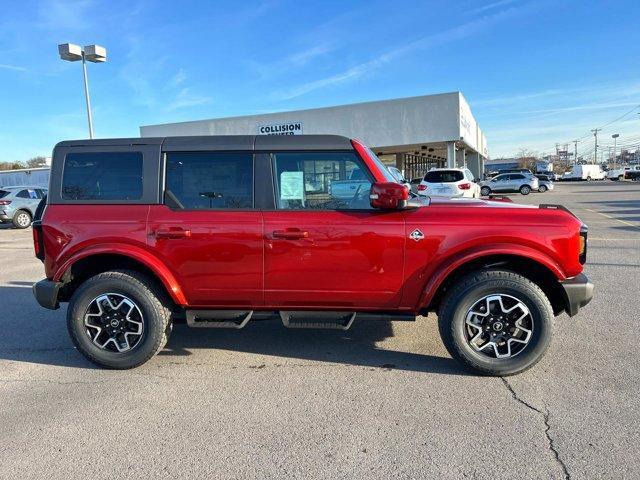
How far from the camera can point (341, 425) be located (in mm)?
3014

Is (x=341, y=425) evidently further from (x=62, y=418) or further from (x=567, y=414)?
(x=62, y=418)

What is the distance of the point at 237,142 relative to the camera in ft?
12.7

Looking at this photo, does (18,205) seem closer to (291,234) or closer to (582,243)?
(291,234)

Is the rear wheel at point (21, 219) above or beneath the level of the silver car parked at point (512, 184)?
beneath

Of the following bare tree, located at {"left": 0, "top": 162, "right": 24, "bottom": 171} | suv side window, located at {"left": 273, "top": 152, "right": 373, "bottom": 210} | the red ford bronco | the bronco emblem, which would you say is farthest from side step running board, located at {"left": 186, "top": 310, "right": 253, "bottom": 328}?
bare tree, located at {"left": 0, "top": 162, "right": 24, "bottom": 171}

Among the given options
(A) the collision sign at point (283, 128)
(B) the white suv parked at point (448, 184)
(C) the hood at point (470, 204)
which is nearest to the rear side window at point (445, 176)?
(B) the white suv parked at point (448, 184)

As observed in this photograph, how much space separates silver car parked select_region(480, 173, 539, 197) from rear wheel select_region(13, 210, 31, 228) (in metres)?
27.1

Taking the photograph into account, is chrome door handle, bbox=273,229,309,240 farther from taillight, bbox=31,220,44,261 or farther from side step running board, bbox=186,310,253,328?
taillight, bbox=31,220,44,261

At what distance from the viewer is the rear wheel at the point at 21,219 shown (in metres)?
16.9

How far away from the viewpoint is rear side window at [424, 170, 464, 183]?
1786 cm

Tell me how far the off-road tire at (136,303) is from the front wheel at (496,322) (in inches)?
93.3

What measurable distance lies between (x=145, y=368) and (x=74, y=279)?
3.41 feet

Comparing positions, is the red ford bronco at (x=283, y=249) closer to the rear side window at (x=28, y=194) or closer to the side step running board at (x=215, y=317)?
the side step running board at (x=215, y=317)

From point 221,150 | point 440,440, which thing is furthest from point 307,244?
point 440,440
